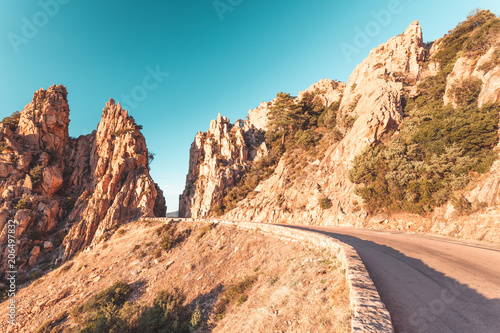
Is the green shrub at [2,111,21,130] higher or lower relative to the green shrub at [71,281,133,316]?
higher

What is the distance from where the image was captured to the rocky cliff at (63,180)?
33938 millimetres

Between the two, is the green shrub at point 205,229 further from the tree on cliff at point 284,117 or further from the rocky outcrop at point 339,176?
the tree on cliff at point 284,117

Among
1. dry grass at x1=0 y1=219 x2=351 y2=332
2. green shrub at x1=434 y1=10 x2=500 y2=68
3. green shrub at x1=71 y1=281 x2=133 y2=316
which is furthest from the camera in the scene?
green shrub at x1=434 y1=10 x2=500 y2=68

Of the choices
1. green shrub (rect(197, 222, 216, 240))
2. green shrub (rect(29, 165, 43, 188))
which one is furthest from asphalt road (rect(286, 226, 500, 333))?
green shrub (rect(29, 165, 43, 188))

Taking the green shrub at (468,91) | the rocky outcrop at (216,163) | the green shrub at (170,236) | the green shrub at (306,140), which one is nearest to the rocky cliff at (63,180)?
the rocky outcrop at (216,163)

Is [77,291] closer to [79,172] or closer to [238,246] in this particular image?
[238,246]

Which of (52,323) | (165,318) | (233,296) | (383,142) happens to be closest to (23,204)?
(52,323)

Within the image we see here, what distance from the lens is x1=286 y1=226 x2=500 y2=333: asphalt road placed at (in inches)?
189

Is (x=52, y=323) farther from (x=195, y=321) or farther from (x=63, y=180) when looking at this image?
(x=63, y=180)

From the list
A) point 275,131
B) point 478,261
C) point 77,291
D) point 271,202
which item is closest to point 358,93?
point 275,131

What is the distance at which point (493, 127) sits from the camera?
17500 mm

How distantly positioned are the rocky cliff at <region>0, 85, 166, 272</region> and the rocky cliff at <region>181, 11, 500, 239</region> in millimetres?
15552

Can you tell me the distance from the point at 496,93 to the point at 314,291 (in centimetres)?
2772

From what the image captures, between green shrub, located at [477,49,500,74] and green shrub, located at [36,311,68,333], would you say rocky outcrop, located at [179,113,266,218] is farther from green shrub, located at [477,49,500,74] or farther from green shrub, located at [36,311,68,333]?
green shrub, located at [477,49,500,74]
